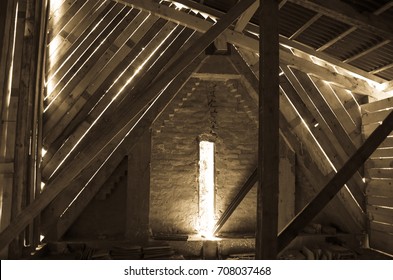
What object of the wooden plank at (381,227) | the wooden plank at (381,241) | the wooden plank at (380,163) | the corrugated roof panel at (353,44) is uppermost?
the corrugated roof panel at (353,44)

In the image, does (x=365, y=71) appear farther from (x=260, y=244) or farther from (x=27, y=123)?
(x=27, y=123)

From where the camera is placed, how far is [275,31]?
10.8 ft

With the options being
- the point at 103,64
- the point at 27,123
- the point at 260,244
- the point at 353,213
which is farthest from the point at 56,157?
the point at 353,213

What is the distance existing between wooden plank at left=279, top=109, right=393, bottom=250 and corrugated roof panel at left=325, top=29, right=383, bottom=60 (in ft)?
5.75

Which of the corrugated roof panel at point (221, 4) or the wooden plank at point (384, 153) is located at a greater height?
the corrugated roof panel at point (221, 4)

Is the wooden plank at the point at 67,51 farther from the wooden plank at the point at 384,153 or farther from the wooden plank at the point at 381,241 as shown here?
the wooden plank at the point at 381,241

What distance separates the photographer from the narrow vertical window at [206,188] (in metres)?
6.41

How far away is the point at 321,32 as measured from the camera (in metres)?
5.00

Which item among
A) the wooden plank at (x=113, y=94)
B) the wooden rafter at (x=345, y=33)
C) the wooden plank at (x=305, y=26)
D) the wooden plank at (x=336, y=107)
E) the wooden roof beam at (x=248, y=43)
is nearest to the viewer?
the wooden rafter at (x=345, y=33)

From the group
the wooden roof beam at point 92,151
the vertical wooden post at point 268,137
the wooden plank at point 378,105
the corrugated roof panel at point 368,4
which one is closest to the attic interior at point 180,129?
the wooden plank at point 378,105

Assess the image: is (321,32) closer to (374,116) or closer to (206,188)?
(374,116)

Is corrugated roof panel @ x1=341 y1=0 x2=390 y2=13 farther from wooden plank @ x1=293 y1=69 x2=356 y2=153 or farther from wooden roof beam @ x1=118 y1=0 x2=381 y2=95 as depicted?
wooden plank @ x1=293 y1=69 x2=356 y2=153

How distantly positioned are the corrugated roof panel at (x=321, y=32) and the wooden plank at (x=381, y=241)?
10.3ft

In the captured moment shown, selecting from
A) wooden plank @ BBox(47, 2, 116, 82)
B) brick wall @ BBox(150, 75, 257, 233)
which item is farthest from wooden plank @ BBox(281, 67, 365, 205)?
wooden plank @ BBox(47, 2, 116, 82)
